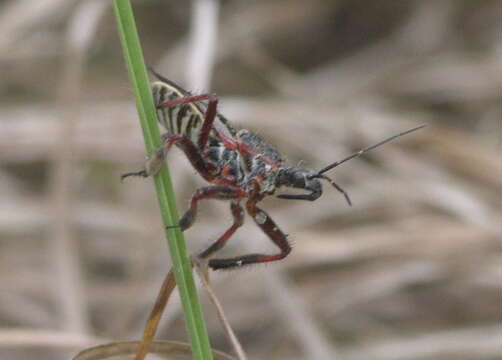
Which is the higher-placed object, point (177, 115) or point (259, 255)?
point (177, 115)

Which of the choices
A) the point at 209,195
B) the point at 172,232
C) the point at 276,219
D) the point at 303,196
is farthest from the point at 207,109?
the point at 276,219

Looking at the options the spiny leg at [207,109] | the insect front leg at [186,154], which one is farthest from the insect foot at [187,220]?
the spiny leg at [207,109]

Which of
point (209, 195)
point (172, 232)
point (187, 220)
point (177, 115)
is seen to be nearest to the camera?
point (172, 232)

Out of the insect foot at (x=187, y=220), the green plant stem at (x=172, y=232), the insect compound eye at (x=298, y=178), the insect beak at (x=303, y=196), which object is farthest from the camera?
the insect compound eye at (x=298, y=178)

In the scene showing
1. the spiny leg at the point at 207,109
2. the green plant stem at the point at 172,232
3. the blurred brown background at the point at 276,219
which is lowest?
the green plant stem at the point at 172,232

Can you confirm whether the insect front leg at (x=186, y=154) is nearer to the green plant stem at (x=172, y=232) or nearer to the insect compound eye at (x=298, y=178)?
the green plant stem at (x=172, y=232)

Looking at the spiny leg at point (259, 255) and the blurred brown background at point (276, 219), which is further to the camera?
the blurred brown background at point (276, 219)

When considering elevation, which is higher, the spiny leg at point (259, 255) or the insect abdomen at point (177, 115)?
the insect abdomen at point (177, 115)

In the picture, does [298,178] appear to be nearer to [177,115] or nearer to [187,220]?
[177,115]
